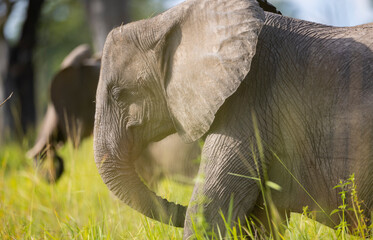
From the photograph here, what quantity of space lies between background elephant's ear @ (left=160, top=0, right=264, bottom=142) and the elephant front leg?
0.51 feet

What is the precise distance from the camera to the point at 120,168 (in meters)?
3.22

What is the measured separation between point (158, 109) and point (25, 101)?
9.21 m

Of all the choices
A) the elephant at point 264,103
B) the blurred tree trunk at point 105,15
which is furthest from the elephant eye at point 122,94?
the blurred tree trunk at point 105,15

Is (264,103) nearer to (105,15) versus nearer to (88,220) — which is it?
(88,220)

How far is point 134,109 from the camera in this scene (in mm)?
3230

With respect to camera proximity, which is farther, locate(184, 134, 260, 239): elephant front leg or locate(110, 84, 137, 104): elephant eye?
locate(110, 84, 137, 104): elephant eye

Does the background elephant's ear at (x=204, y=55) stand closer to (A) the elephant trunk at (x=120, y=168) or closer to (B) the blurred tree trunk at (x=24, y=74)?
(A) the elephant trunk at (x=120, y=168)

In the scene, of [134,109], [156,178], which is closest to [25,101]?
[156,178]

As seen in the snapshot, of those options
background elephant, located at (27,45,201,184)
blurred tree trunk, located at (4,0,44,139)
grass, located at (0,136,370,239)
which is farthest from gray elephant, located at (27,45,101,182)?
blurred tree trunk, located at (4,0,44,139)

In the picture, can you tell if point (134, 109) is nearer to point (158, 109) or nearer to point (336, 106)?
point (158, 109)

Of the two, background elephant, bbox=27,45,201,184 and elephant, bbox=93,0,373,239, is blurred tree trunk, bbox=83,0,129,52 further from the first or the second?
elephant, bbox=93,0,373,239

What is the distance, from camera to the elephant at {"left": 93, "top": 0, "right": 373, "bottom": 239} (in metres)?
2.78

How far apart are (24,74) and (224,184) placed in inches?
385

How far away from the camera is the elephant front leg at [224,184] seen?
2.82 m
